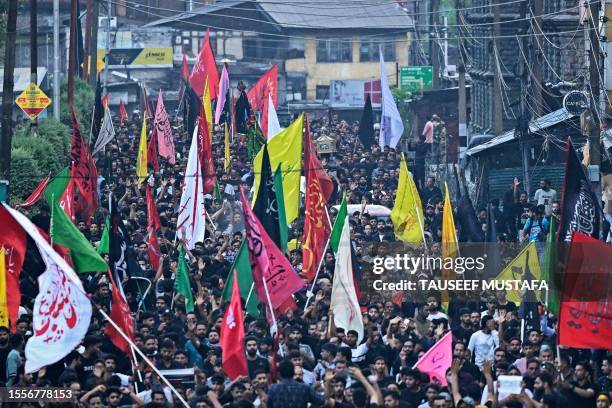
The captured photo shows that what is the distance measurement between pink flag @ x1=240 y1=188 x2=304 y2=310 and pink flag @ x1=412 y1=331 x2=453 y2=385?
2.10 m

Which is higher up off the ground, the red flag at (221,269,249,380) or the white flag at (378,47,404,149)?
the white flag at (378,47,404,149)

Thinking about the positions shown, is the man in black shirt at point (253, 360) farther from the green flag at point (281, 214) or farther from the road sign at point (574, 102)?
the road sign at point (574, 102)

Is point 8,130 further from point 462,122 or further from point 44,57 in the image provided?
point 44,57

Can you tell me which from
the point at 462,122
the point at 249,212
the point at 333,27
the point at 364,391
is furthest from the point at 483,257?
the point at 333,27

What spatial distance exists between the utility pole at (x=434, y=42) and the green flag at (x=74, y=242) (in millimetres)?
39428

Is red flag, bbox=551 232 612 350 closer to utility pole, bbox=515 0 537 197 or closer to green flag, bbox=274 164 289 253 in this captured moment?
green flag, bbox=274 164 289 253

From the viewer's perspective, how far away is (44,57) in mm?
57531

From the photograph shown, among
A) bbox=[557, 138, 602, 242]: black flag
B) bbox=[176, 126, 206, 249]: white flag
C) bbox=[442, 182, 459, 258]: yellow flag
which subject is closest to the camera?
bbox=[557, 138, 602, 242]: black flag

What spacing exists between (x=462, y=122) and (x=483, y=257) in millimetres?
16947

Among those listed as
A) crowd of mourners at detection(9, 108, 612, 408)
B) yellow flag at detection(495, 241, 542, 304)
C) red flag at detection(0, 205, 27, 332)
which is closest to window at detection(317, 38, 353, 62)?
crowd of mourners at detection(9, 108, 612, 408)

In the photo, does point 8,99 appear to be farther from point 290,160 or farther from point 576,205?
point 576,205

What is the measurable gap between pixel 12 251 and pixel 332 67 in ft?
185

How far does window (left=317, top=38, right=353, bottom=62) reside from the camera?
6969 cm

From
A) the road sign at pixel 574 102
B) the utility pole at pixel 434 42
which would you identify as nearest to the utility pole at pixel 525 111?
the road sign at pixel 574 102
